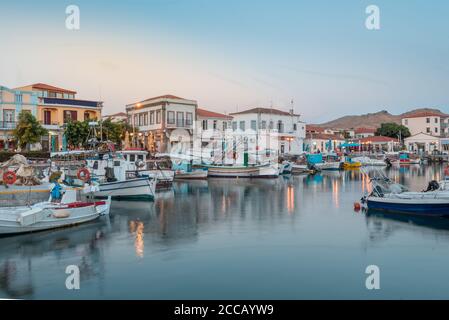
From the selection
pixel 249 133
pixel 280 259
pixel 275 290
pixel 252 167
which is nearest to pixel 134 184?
pixel 280 259

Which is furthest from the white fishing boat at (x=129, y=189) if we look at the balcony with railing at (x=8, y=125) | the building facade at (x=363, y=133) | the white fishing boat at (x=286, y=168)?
the building facade at (x=363, y=133)

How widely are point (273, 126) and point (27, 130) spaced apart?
1341 inches

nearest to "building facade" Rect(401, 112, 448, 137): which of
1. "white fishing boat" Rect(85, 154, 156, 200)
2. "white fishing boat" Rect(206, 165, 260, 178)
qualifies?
"white fishing boat" Rect(206, 165, 260, 178)

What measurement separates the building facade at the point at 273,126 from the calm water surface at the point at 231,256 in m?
40.3

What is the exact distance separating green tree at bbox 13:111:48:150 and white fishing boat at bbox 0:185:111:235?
78.7 ft

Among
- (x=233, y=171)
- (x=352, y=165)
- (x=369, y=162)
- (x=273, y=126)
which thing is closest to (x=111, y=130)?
(x=233, y=171)

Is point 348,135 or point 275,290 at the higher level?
point 348,135

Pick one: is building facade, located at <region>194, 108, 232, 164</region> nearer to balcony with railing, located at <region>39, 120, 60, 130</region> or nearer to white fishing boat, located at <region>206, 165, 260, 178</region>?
white fishing boat, located at <region>206, 165, 260, 178</region>

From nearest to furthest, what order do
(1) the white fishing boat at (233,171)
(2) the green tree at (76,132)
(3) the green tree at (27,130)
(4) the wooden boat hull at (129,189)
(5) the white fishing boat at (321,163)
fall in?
1. (4) the wooden boat hull at (129,189)
2. (3) the green tree at (27,130)
3. (2) the green tree at (76,132)
4. (1) the white fishing boat at (233,171)
5. (5) the white fishing boat at (321,163)

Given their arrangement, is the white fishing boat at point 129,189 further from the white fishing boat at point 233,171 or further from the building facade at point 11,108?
the building facade at point 11,108

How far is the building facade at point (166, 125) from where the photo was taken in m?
48.6
